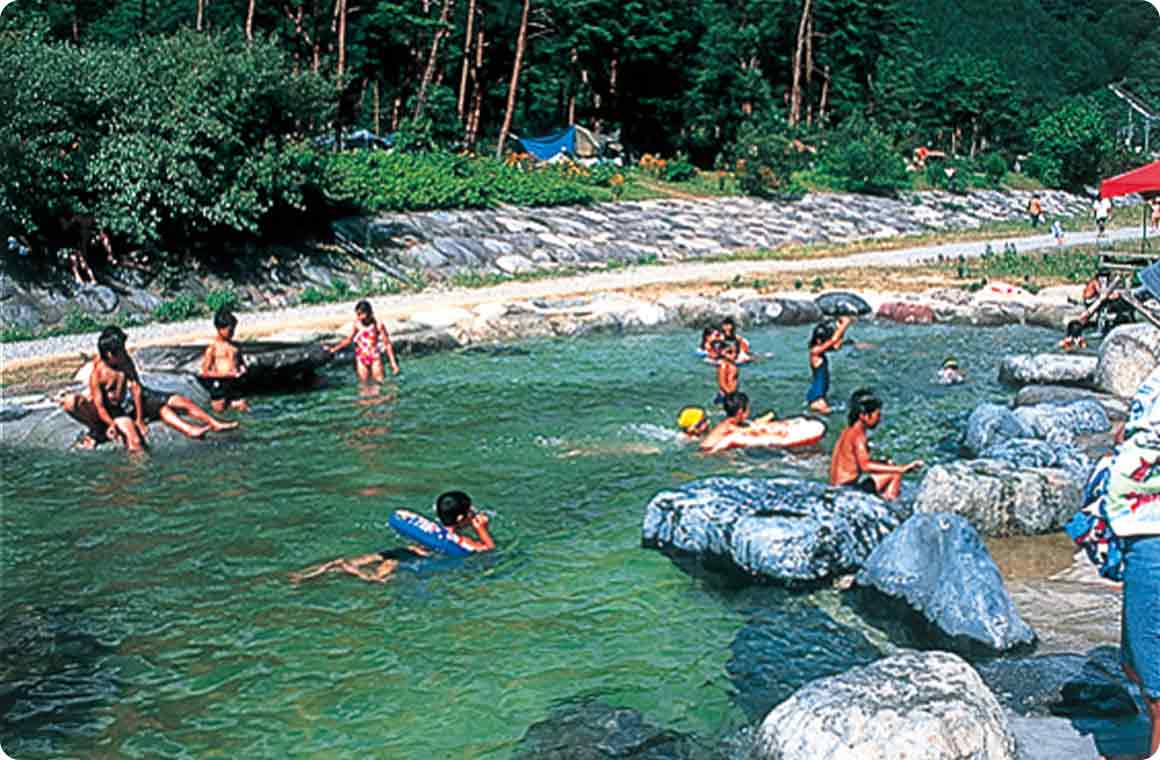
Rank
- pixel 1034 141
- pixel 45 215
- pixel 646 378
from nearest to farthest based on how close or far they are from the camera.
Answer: pixel 646 378, pixel 45 215, pixel 1034 141

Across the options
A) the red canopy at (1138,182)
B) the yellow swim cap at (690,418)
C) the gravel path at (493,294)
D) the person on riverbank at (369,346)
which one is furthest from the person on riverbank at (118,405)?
the red canopy at (1138,182)

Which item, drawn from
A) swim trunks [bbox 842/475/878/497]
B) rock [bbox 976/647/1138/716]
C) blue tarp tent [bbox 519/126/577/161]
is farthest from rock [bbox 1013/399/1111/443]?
blue tarp tent [bbox 519/126/577/161]

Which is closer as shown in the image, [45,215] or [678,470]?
[678,470]

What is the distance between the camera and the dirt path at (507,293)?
14.5 meters

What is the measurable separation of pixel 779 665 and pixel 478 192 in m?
19.7

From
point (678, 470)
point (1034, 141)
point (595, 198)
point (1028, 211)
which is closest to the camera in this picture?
point (678, 470)

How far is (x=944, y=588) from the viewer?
265 inches

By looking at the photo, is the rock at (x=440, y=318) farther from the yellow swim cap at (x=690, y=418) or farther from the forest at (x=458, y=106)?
the yellow swim cap at (x=690, y=418)

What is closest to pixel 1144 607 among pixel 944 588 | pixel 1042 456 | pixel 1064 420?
pixel 944 588

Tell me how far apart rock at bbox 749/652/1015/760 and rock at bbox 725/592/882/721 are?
39.3 inches

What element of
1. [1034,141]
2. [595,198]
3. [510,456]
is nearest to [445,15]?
[595,198]

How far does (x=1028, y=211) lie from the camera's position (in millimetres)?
41094

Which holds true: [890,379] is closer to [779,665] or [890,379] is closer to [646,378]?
[646,378]

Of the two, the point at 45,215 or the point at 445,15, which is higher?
the point at 445,15
